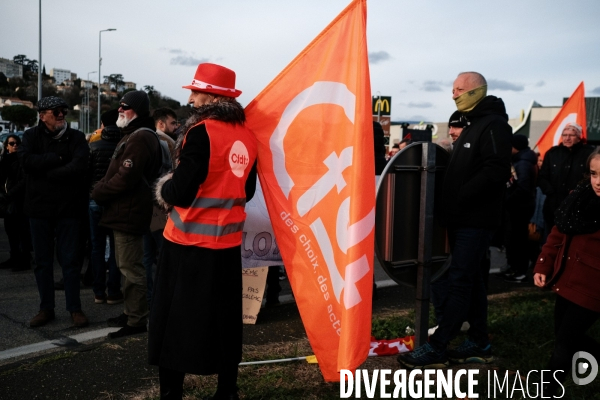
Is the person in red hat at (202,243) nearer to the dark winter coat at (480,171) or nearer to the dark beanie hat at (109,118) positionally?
the dark winter coat at (480,171)

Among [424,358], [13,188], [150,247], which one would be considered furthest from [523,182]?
[13,188]

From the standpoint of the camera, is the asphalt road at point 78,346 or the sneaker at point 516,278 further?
the sneaker at point 516,278

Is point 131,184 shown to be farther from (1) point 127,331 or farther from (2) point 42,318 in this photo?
(2) point 42,318

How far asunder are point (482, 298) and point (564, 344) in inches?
42.8

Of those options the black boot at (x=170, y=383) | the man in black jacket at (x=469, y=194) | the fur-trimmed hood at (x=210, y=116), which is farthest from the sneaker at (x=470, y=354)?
the fur-trimmed hood at (x=210, y=116)

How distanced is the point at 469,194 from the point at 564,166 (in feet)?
13.6

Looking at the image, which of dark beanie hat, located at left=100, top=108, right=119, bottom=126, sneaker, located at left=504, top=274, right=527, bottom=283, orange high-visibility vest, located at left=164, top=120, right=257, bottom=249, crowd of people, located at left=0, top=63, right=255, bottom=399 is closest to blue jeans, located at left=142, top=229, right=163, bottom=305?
crowd of people, located at left=0, top=63, right=255, bottom=399

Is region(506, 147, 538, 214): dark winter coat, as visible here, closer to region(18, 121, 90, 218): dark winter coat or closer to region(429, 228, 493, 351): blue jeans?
region(429, 228, 493, 351): blue jeans

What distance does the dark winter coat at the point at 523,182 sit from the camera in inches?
316

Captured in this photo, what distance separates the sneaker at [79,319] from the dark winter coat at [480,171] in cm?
322

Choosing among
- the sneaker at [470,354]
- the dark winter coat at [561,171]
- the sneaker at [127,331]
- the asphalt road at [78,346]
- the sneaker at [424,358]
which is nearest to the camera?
the asphalt road at [78,346]

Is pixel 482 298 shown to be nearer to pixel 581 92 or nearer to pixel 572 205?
pixel 572 205

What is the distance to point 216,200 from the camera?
10.3ft

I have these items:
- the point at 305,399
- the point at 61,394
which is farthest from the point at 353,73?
the point at 61,394
